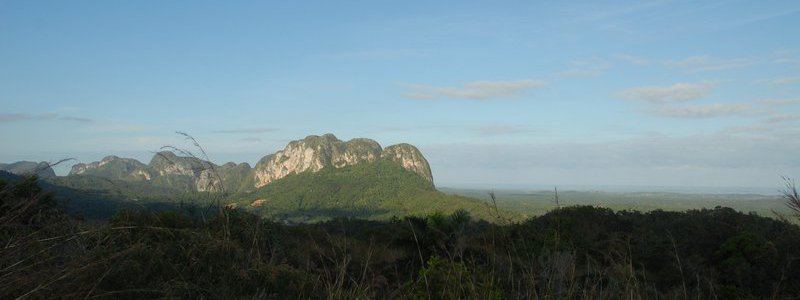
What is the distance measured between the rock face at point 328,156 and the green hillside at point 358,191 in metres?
5.47

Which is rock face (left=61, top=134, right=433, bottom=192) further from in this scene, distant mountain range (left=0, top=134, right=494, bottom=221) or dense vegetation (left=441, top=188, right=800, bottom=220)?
dense vegetation (left=441, top=188, right=800, bottom=220)

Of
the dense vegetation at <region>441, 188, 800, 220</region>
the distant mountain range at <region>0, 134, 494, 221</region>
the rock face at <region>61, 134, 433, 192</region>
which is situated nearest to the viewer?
the dense vegetation at <region>441, 188, 800, 220</region>

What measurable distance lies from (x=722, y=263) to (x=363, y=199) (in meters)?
82.0

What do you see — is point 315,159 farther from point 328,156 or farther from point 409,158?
point 409,158

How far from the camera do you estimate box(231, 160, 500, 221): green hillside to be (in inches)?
3238

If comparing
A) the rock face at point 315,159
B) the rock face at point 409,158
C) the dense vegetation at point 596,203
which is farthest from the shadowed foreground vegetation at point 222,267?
the rock face at point 409,158

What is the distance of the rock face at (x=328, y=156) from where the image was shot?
130500 millimetres

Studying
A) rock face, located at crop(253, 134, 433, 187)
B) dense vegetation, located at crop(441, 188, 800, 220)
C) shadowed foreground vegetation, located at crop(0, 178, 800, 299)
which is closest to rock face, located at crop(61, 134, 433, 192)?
rock face, located at crop(253, 134, 433, 187)

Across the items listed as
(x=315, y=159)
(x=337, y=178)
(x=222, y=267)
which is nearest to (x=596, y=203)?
(x=222, y=267)

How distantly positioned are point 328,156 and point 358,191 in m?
30.2

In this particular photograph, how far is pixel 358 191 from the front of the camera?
103500 millimetres

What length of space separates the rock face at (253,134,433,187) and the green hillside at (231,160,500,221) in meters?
5.47

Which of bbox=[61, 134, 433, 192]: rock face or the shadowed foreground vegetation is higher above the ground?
bbox=[61, 134, 433, 192]: rock face

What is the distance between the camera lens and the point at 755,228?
2109 cm
